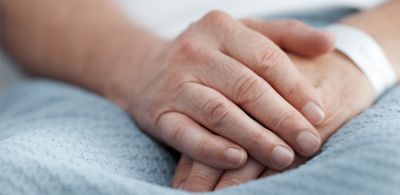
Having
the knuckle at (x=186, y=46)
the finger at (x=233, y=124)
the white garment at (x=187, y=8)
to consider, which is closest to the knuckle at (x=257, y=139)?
the finger at (x=233, y=124)

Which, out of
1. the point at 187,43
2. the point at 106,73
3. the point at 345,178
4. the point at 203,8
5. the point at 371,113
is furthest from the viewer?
the point at 203,8

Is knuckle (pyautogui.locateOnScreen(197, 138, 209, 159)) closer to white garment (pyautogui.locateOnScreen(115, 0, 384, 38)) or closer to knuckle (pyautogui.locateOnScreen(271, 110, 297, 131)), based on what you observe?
knuckle (pyautogui.locateOnScreen(271, 110, 297, 131))

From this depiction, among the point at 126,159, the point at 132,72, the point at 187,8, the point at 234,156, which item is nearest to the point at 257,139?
the point at 234,156

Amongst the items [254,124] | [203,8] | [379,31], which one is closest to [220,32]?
[254,124]

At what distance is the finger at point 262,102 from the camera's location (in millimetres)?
617

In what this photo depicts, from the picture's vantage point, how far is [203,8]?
110 centimetres

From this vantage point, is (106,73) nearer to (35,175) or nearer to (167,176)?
(167,176)

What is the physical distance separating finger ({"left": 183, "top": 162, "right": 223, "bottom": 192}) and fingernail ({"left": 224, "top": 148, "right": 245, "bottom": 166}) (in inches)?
1.2

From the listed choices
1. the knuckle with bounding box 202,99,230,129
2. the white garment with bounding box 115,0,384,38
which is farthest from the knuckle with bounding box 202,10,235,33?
the white garment with bounding box 115,0,384,38

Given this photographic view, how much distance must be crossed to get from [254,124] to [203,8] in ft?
1.70

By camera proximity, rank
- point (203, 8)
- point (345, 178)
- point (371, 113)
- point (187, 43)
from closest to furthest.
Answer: point (345, 178) → point (371, 113) → point (187, 43) → point (203, 8)

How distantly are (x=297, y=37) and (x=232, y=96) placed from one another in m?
0.14

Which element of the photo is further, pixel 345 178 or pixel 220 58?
pixel 220 58

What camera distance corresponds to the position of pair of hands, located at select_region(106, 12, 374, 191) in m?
0.63
